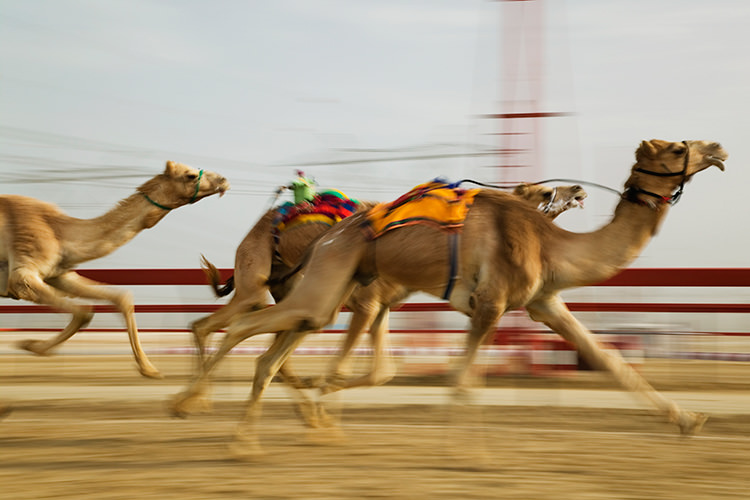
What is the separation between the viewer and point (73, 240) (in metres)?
7.47

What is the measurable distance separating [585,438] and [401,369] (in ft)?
14.4

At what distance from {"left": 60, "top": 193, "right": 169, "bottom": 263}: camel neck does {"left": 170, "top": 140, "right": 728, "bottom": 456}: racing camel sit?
2.16 metres

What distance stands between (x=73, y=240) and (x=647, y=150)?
4511 millimetres

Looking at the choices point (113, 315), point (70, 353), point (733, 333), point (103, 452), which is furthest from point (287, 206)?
point (70, 353)

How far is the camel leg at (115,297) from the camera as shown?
7059mm

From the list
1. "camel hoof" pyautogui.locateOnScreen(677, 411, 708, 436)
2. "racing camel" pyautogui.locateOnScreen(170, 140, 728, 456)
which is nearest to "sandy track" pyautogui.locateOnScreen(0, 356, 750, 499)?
"camel hoof" pyautogui.locateOnScreen(677, 411, 708, 436)

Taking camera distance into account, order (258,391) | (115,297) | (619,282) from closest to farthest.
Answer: (258,391), (115,297), (619,282)

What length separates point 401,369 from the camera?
10.6 meters

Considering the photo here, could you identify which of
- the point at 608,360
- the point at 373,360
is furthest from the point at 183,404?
the point at 608,360

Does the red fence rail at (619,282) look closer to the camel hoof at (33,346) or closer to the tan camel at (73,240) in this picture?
the tan camel at (73,240)

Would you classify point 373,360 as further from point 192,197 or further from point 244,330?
point 192,197

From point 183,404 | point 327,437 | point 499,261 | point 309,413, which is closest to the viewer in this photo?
point 499,261

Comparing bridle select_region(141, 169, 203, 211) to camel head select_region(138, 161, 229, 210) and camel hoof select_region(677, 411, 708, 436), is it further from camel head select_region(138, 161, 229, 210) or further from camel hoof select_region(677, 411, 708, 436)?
camel hoof select_region(677, 411, 708, 436)

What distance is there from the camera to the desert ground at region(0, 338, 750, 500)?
15.9ft
